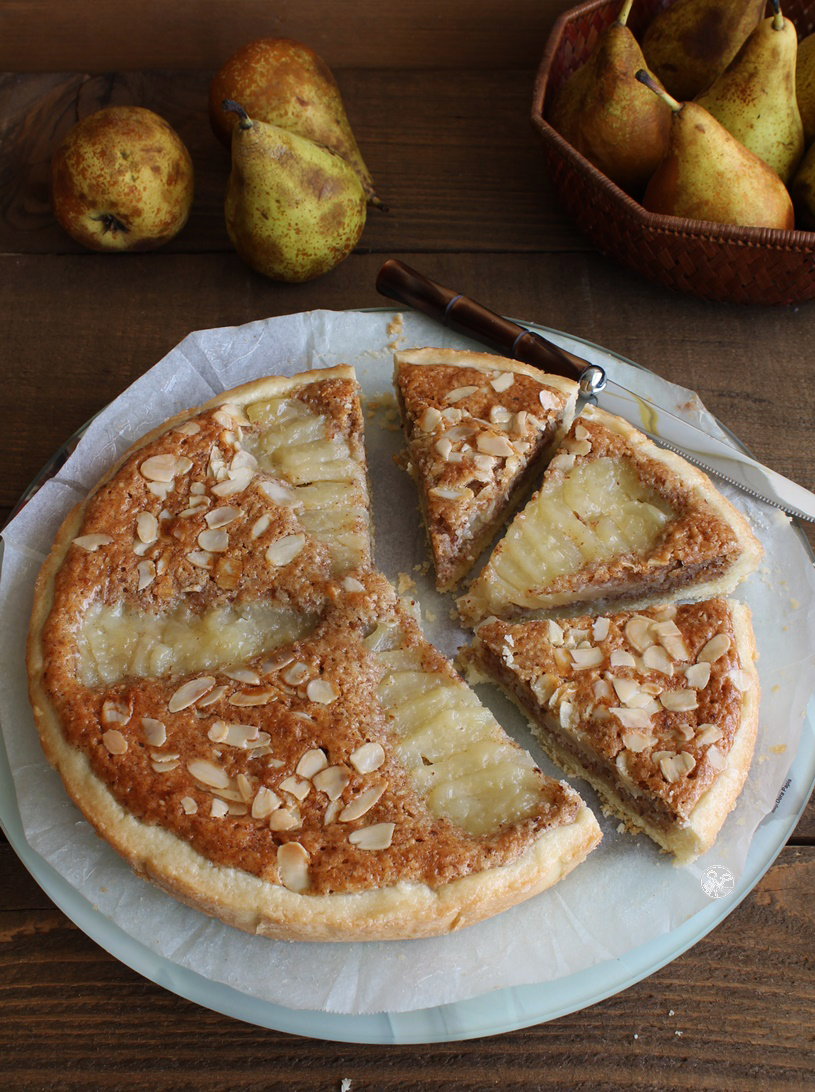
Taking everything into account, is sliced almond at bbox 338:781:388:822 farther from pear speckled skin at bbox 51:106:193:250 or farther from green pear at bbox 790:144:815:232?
green pear at bbox 790:144:815:232

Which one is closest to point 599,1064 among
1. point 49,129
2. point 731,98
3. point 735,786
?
point 735,786

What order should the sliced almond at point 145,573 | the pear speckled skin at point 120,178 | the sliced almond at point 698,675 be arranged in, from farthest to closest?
the pear speckled skin at point 120,178 < the sliced almond at point 145,573 < the sliced almond at point 698,675

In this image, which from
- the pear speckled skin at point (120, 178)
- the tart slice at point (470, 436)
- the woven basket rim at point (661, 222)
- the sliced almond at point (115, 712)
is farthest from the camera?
the pear speckled skin at point (120, 178)

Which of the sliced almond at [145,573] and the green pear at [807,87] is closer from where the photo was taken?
the sliced almond at [145,573]

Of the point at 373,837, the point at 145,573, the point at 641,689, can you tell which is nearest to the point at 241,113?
the point at 145,573

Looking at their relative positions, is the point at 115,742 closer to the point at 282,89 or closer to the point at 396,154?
the point at 282,89

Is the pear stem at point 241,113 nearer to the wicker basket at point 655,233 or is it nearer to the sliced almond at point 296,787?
the wicker basket at point 655,233

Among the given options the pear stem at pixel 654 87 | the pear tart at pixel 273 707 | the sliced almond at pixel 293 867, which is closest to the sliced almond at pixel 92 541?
the pear tart at pixel 273 707

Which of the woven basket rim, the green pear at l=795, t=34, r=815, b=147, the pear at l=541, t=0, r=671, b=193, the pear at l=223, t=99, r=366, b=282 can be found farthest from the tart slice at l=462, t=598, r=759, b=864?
the green pear at l=795, t=34, r=815, b=147
